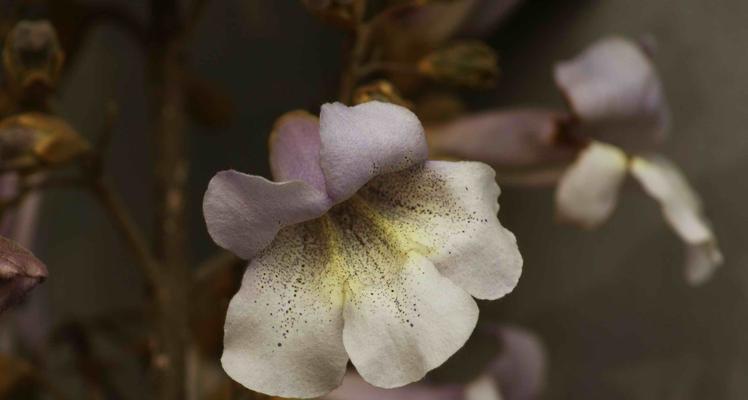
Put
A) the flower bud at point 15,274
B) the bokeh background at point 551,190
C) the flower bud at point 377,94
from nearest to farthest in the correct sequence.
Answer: the flower bud at point 15,274, the flower bud at point 377,94, the bokeh background at point 551,190

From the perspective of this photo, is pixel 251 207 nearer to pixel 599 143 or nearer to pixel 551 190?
pixel 599 143

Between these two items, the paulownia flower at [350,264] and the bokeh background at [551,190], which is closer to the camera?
the paulownia flower at [350,264]

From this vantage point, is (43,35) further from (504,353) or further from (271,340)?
(504,353)

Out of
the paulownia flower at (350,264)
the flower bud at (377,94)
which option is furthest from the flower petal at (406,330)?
the flower bud at (377,94)

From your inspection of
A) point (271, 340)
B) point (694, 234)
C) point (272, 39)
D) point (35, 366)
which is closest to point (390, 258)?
point (271, 340)

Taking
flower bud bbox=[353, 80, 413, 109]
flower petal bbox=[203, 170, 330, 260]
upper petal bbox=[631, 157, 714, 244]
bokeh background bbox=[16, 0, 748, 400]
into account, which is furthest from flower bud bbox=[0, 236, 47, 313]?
upper petal bbox=[631, 157, 714, 244]

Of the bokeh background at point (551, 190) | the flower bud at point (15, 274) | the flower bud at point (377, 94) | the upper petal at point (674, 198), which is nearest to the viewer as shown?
the flower bud at point (15, 274)

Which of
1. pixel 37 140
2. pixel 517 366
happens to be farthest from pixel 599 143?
pixel 37 140

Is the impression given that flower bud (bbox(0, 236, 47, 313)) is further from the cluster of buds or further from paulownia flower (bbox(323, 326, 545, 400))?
paulownia flower (bbox(323, 326, 545, 400))

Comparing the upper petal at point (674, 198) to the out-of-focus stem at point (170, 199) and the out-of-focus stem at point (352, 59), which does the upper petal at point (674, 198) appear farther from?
the out-of-focus stem at point (170, 199)
